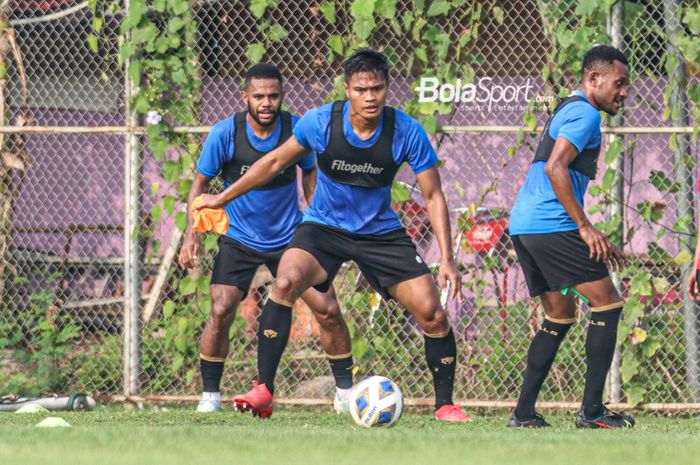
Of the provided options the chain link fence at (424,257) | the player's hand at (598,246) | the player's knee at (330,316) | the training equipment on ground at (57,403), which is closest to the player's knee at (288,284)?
the player's knee at (330,316)

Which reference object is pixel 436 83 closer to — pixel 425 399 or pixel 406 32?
pixel 406 32

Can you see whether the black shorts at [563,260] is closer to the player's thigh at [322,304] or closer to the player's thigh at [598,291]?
the player's thigh at [598,291]

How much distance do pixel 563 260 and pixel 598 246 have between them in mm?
281

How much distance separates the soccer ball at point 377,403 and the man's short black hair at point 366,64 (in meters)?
1.81

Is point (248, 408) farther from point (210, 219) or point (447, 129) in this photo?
point (447, 129)

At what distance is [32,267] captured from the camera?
39.4ft

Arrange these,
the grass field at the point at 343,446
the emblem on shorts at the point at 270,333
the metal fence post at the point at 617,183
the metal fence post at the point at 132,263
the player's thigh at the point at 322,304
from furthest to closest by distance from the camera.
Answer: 1. the metal fence post at the point at 132,263
2. the metal fence post at the point at 617,183
3. the player's thigh at the point at 322,304
4. the emblem on shorts at the point at 270,333
5. the grass field at the point at 343,446

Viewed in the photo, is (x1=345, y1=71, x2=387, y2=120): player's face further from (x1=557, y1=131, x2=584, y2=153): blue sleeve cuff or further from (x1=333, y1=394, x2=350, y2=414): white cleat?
(x1=333, y1=394, x2=350, y2=414): white cleat

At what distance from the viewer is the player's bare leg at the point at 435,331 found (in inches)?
334

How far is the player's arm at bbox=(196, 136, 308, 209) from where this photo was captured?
27.1 feet

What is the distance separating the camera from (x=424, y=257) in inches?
456

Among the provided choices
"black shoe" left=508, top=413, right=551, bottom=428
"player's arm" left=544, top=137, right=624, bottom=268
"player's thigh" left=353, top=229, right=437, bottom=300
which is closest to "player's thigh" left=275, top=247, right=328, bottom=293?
"player's thigh" left=353, top=229, right=437, bottom=300

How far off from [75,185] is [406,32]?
4.58 m

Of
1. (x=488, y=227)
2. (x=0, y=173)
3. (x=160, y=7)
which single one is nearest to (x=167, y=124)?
(x=160, y=7)
